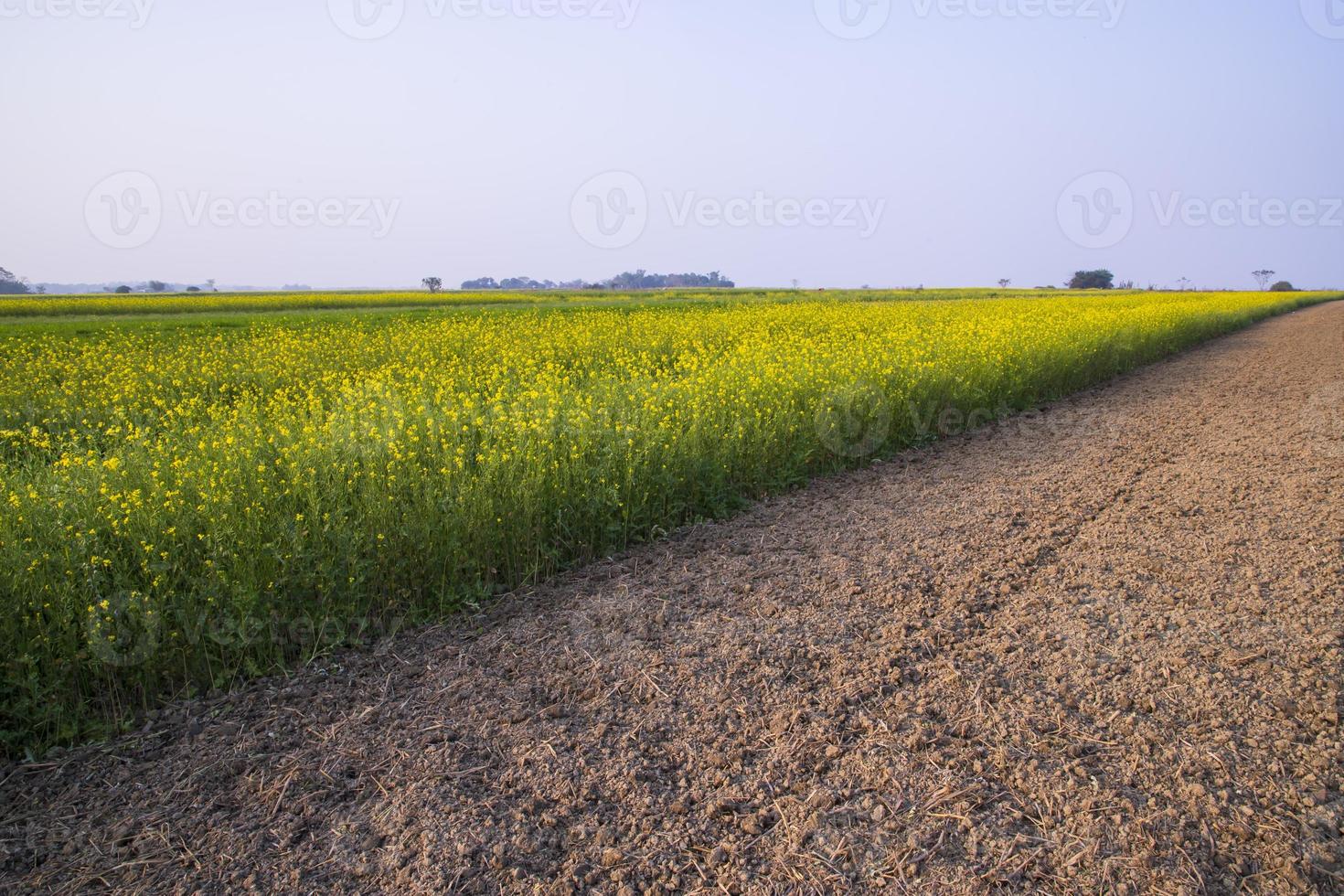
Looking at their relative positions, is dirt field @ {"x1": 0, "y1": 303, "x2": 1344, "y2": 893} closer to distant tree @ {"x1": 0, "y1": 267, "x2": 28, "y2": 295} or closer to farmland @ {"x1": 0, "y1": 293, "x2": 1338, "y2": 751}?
farmland @ {"x1": 0, "y1": 293, "x2": 1338, "y2": 751}

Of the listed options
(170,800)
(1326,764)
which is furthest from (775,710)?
(170,800)

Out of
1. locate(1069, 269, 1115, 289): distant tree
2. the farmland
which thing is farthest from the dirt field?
locate(1069, 269, 1115, 289): distant tree

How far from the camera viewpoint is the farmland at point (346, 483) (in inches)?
144

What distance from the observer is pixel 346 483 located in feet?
16.1

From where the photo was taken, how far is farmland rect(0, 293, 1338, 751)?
3646 mm

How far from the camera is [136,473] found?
4777 millimetres

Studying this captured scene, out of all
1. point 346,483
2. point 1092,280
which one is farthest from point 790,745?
point 1092,280

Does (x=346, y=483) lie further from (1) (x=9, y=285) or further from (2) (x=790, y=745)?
(1) (x=9, y=285)

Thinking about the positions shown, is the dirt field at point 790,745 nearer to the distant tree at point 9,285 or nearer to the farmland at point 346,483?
the farmland at point 346,483

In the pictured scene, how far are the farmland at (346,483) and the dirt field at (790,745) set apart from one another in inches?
13.4

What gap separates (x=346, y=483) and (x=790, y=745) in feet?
10.5

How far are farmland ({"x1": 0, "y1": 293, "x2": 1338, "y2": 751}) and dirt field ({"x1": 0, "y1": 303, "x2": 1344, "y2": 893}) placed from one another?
34 centimetres

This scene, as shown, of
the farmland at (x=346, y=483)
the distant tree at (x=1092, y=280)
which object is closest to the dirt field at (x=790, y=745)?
the farmland at (x=346, y=483)

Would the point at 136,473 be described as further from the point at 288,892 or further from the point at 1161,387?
the point at 1161,387
